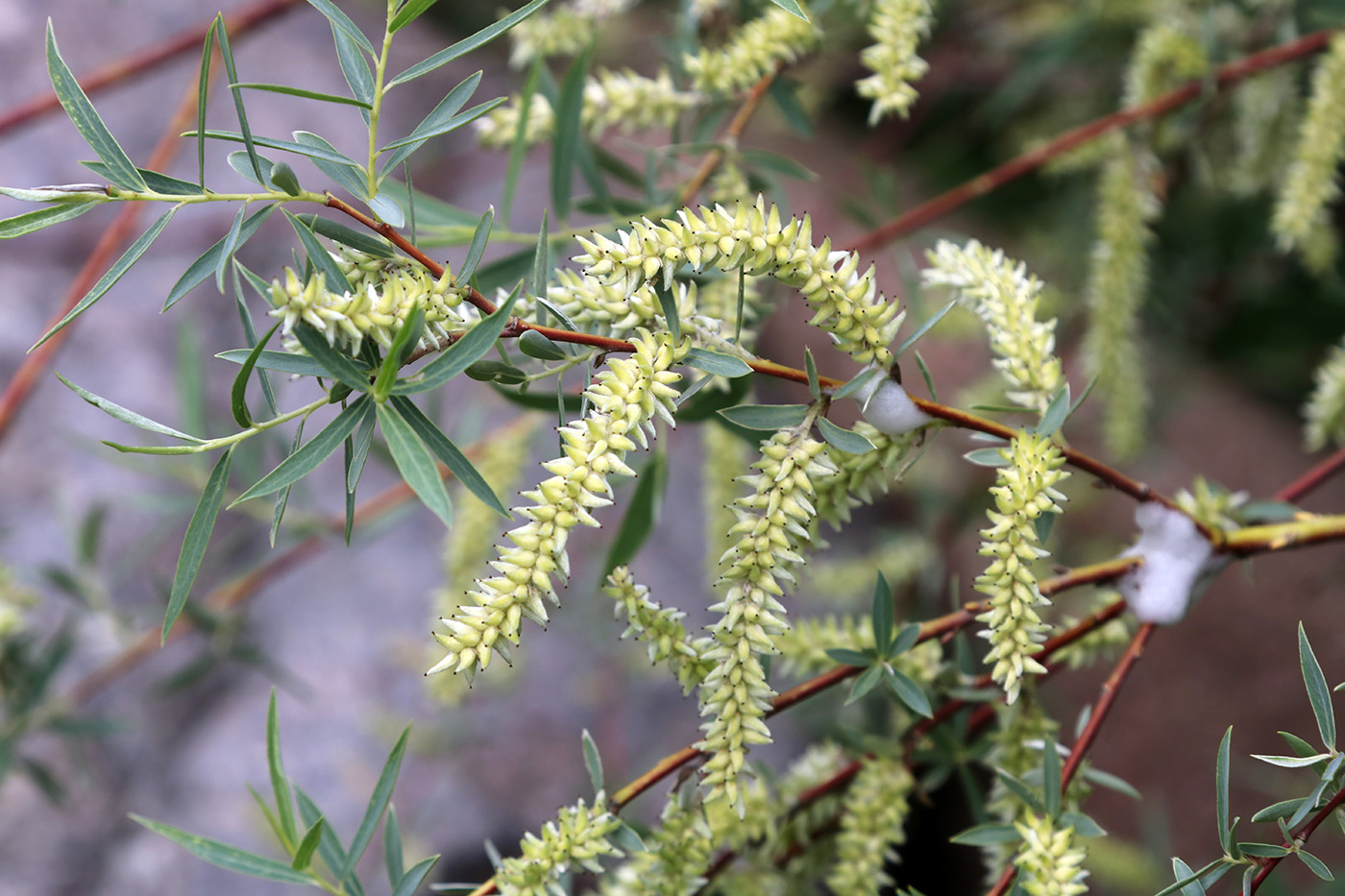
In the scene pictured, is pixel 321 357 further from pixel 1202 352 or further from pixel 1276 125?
pixel 1202 352

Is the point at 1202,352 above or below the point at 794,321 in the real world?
below

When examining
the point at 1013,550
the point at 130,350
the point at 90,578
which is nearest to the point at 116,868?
the point at 90,578

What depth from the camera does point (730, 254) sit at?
17.2 inches

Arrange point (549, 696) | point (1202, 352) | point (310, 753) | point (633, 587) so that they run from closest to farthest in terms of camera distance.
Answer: point (633, 587) → point (310, 753) → point (549, 696) → point (1202, 352)

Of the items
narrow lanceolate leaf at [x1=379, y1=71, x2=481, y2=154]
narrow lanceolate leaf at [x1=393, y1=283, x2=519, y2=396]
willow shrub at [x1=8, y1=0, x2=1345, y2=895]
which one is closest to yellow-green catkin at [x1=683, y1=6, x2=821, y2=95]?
willow shrub at [x1=8, y1=0, x2=1345, y2=895]

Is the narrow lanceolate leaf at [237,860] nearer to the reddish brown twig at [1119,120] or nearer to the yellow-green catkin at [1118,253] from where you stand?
the reddish brown twig at [1119,120]

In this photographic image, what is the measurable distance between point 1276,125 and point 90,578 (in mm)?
1496

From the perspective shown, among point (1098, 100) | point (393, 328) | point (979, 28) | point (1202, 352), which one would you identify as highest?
point (979, 28)

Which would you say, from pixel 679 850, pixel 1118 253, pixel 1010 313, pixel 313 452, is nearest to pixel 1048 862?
pixel 679 850

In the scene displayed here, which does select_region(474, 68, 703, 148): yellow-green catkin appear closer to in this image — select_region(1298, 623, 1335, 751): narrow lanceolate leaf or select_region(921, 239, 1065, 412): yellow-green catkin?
select_region(921, 239, 1065, 412): yellow-green catkin

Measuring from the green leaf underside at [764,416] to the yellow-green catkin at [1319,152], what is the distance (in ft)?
2.08

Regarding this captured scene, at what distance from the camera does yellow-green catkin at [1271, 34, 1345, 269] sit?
0.84 m

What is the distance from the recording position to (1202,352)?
5.83ft

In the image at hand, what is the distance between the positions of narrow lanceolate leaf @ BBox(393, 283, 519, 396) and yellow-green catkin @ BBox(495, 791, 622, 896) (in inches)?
9.4
